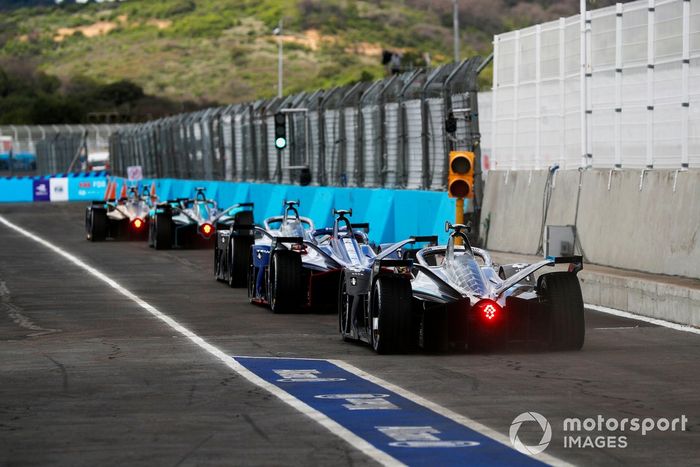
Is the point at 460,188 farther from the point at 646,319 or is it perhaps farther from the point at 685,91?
the point at 646,319

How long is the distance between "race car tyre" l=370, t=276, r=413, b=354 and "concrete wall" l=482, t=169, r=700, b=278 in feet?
18.4

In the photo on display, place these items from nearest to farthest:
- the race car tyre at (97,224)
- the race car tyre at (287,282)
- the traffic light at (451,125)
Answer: the race car tyre at (287,282) < the traffic light at (451,125) < the race car tyre at (97,224)

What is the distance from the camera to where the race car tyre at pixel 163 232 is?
32.5 metres

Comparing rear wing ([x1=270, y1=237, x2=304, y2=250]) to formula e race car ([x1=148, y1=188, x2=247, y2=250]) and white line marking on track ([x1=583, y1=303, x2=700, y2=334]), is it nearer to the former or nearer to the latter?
white line marking on track ([x1=583, y1=303, x2=700, y2=334])

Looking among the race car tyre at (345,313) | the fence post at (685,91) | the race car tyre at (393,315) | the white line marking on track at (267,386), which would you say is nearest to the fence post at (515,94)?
the fence post at (685,91)

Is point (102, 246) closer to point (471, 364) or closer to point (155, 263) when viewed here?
point (155, 263)

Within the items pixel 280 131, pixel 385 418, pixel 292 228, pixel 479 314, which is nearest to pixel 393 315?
pixel 479 314

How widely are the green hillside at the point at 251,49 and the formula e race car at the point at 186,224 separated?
4498 inches

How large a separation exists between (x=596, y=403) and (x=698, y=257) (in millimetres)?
7806

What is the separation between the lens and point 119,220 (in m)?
36.7

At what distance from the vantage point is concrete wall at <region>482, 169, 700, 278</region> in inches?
755

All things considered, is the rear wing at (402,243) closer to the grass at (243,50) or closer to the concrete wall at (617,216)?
the concrete wall at (617,216)

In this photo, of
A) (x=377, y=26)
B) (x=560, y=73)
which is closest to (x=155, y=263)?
(x=560, y=73)

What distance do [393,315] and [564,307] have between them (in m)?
1.43
